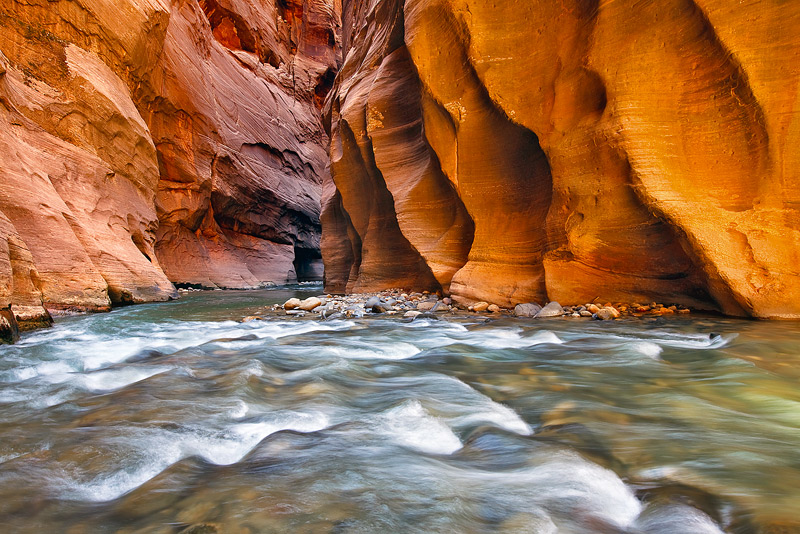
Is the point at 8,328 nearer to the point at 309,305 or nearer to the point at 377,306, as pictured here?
the point at 309,305

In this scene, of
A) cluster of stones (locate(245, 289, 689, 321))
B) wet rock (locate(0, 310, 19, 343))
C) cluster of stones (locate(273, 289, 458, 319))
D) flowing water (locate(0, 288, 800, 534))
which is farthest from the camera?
cluster of stones (locate(273, 289, 458, 319))

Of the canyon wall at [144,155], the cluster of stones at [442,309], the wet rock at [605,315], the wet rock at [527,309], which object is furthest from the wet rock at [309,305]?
the wet rock at [605,315]

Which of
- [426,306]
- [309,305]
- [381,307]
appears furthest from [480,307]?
[309,305]

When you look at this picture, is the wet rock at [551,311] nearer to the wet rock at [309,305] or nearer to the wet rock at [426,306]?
the wet rock at [426,306]

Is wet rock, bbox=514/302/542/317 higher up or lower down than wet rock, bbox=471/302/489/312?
higher up

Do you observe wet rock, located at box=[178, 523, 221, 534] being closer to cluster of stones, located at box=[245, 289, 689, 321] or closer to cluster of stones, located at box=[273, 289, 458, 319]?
cluster of stones, located at box=[245, 289, 689, 321]

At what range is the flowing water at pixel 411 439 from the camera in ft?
3.99

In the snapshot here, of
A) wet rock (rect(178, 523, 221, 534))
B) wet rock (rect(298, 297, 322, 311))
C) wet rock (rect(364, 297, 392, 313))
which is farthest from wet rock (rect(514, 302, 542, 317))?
wet rock (rect(178, 523, 221, 534))

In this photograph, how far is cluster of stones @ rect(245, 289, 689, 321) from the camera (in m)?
5.33

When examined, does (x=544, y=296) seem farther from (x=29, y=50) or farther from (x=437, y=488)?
(x=29, y=50)

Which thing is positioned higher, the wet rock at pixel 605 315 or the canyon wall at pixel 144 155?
the canyon wall at pixel 144 155

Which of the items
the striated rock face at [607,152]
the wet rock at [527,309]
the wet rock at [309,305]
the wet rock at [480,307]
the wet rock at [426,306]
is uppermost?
the striated rock face at [607,152]

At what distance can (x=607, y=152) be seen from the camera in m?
5.34

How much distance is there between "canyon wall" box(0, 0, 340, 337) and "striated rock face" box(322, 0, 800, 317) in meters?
6.06
